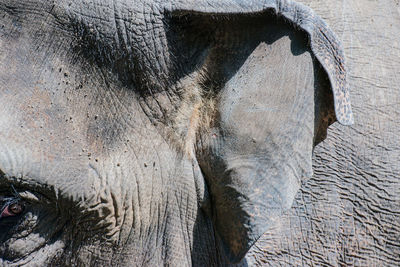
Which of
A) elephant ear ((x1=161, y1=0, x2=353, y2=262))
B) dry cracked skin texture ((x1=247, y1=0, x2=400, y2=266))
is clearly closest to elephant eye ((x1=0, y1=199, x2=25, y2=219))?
elephant ear ((x1=161, y1=0, x2=353, y2=262))

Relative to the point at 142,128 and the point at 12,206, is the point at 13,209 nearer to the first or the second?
the point at 12,206

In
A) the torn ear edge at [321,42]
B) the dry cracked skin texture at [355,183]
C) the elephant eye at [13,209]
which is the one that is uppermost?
the torn ear edge at [321,42]

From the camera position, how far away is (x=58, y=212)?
64.8 inches

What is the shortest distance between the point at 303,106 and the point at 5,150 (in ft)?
2.45

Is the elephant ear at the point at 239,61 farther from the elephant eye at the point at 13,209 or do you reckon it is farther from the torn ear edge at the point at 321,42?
the elephant eye at the point at 13,209

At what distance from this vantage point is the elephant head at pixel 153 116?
1.60 m

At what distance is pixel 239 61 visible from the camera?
1663mm

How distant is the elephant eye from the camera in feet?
5.27

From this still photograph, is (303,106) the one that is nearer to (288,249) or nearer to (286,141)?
(286,141)

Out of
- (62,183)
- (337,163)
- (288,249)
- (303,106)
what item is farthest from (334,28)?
(62,183)

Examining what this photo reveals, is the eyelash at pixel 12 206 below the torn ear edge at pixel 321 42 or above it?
below

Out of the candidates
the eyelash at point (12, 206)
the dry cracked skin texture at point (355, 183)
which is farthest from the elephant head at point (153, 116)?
the dry cracked skin texture at point (355, 183)

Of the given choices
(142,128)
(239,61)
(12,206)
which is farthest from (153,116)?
(12,206)

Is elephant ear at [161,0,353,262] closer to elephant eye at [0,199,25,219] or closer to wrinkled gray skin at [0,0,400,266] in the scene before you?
wrinkled gray skin at [0,0,400,266]
